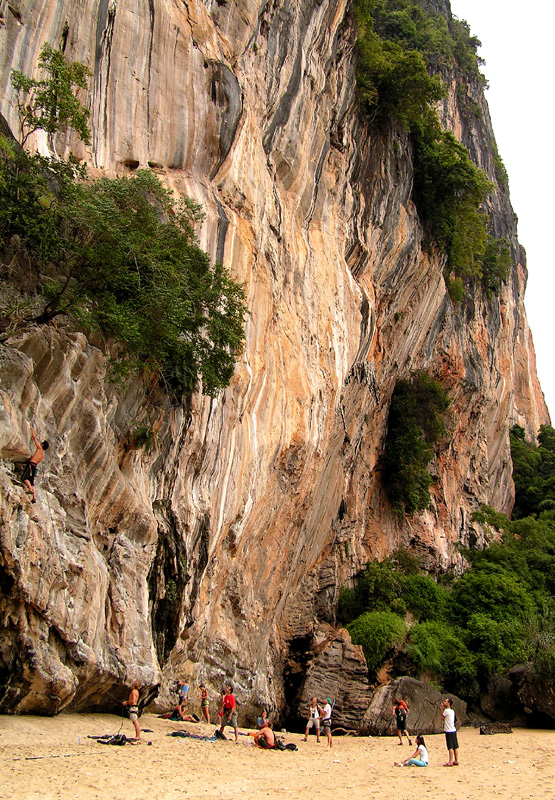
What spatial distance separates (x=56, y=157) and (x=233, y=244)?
3855mm

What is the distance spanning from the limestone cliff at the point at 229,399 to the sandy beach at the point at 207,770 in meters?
0.74

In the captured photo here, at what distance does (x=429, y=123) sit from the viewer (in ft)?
84.0

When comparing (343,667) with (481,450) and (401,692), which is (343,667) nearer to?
(401,692)

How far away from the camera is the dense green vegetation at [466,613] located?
1892 cm

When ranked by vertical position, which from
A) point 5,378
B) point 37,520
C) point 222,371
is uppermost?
point 222,371

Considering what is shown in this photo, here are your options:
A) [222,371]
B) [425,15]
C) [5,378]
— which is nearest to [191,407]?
[222,371]

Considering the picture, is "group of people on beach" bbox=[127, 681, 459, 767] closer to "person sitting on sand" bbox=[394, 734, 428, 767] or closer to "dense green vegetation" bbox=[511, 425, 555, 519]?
"person sitting on sand" bbox=[394, 734, 428, 767]

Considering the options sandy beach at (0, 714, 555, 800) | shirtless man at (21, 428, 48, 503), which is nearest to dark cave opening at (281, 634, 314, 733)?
sandy beach at (0, 714, 555, 800)

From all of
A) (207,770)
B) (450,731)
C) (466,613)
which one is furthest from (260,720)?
(466,613)

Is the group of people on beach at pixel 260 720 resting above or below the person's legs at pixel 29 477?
below

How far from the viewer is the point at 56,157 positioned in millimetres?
11141

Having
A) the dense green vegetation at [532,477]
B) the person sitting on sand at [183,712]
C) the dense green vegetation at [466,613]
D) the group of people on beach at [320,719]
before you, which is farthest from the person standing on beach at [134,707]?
the dense green vegetation at [532,477]

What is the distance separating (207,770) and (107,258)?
7315mm

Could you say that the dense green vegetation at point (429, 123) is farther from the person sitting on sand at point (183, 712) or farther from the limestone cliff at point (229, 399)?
the person sitting on sand at point (183, 712)
